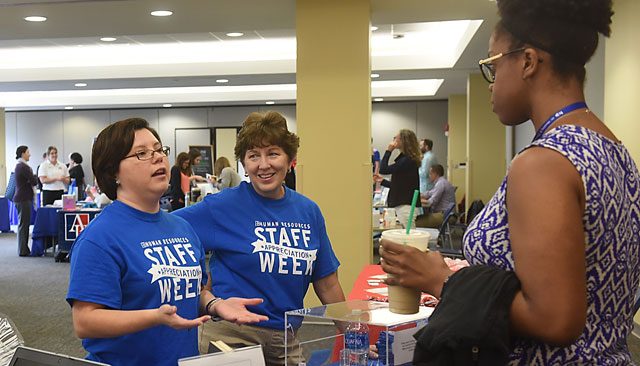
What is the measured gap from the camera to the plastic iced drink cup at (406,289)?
1.33 metres

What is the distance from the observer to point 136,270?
1.86 metres

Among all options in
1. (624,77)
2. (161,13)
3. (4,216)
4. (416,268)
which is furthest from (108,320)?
(4,216)

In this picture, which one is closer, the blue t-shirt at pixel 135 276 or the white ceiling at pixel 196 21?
the blue t-shirt at pixel 135 276

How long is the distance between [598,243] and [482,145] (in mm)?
10558

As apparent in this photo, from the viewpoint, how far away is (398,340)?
1.69 metres

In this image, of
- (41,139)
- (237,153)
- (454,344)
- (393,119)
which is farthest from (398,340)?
(41,139)

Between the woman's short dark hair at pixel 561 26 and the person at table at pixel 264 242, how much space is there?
1405 millimetres

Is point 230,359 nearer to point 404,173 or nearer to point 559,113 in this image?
point 559,113

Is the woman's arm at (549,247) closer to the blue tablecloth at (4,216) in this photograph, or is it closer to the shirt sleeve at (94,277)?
the shirt sleeve at (94,277)

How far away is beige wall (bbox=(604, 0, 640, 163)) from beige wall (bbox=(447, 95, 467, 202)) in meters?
8.44

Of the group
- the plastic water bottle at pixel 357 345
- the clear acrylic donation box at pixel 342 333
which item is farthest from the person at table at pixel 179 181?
the plastic water bottle at pixel 357 345

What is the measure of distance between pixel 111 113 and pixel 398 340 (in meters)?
17.3

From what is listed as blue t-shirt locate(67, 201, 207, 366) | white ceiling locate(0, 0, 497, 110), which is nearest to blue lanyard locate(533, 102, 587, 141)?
blue t-shirt locate(67, 201, 207, 366)

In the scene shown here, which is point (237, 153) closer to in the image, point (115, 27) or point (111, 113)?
point (115, 27)
